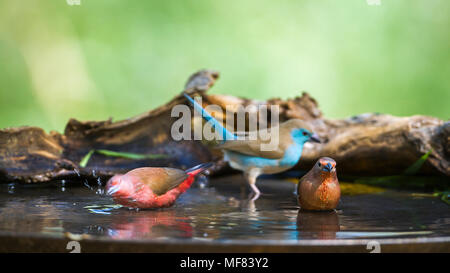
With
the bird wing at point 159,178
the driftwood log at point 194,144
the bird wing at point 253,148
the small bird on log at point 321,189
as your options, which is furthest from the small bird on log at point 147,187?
the driftwood log at point 194,144

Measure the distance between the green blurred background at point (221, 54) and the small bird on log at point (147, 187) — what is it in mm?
3406

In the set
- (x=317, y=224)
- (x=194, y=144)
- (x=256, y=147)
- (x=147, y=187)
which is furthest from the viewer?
(x=194, y=144)

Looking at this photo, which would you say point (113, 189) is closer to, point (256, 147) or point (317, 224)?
point (317, 224)

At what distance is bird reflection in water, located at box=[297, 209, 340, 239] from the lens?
1689mm

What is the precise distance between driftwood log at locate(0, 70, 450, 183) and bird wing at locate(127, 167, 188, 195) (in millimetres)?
787

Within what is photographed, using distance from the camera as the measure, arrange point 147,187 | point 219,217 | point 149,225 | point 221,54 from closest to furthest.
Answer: point 149,225 < point 219,217 < point 147,187 < point 221,54

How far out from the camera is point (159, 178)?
89.7 inches

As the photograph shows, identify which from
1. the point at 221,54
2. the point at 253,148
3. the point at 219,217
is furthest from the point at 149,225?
the point at 221,54

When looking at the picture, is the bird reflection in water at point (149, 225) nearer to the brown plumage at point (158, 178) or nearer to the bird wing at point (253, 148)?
the brown plumage at point (158, 178)

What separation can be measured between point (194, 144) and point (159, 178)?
1.43 metres

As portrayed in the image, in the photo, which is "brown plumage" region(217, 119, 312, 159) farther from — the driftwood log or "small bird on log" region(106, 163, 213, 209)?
"small bird on log" region(106, 163, 213, 209)

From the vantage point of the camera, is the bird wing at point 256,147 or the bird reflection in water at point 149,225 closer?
the bird reflection in water at point 149,225

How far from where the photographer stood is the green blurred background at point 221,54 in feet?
17.8

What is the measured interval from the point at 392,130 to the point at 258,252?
2069mm
